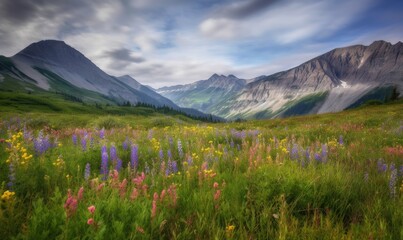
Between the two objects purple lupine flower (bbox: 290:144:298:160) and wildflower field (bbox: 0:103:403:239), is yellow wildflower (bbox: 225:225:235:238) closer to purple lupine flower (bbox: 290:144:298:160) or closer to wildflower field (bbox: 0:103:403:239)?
wildflower field (bbox: 0:103:403:239)

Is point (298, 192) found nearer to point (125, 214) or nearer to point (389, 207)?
point (389, 207)

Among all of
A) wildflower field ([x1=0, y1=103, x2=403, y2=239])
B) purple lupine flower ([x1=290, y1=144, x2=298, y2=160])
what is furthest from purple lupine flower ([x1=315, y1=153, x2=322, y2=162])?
wildflower field ([x1=0, y1=103, x2=403, y2=239])

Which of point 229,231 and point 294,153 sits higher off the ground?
point 294,153

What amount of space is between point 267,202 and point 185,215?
108cm

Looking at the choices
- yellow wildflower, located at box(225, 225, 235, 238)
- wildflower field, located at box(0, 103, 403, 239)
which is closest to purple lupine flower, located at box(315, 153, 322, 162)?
wildflower field, located at box(0, 103, 403, 239)

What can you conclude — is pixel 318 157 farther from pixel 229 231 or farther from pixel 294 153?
pixel 229 231

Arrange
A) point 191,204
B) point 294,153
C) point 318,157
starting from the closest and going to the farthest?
point 191,204
point 318,157
point 294,153

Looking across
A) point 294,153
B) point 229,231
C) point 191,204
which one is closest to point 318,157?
point 294,153

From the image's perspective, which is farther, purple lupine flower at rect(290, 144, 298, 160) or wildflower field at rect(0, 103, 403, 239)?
purple lupine flower at rect(290, 144, 298, 160)

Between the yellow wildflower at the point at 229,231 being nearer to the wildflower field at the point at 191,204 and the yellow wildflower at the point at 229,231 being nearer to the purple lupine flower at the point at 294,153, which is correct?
the wildflower field at the point at 191,204

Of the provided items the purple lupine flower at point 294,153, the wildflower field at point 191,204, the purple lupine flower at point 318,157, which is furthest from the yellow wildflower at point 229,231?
the purple lupine flower at point 318,157

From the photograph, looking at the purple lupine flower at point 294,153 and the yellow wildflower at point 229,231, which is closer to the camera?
the yellow wildflower at point 229,231

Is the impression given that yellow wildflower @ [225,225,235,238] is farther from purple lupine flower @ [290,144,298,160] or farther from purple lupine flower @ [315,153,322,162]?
purple lupine flower @ [315,153,322,162]

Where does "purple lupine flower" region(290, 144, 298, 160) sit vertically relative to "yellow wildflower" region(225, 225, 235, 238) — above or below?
above
